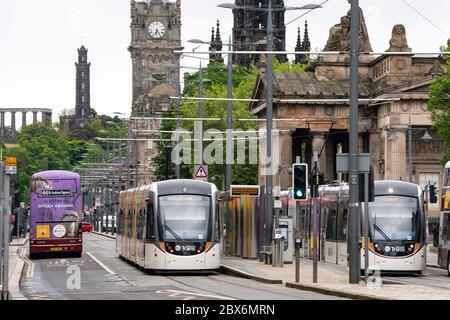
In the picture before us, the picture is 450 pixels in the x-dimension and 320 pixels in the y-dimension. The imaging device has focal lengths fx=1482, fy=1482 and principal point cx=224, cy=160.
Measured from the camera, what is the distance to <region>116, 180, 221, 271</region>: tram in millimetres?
41562

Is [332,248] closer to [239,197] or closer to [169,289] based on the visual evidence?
[239,197]

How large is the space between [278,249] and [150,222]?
469 centimetres

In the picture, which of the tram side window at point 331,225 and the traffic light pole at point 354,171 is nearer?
the traffic light pole at point 354,171

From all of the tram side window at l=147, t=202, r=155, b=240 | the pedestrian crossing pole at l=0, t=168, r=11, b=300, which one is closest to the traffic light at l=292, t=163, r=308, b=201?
the tram side window at l=147, t=202, r=155, b=240

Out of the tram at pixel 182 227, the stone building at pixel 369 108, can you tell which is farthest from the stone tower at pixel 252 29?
the tram at pixel 182 227

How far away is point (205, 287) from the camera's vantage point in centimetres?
3459

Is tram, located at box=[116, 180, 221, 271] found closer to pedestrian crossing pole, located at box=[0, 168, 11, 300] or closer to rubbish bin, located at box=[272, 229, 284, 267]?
rubbish bin, located at box=[272, 229, 284, 267]

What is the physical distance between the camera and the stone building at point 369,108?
91.0m

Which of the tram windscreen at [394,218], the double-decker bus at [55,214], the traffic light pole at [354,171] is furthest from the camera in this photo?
the double-decker bus at [55,214]

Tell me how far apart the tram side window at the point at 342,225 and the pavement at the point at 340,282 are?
98cm

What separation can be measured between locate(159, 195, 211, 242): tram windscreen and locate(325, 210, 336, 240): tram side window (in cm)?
863

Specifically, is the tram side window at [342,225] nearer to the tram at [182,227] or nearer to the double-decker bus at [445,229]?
the double-decker bus at [445,229]
